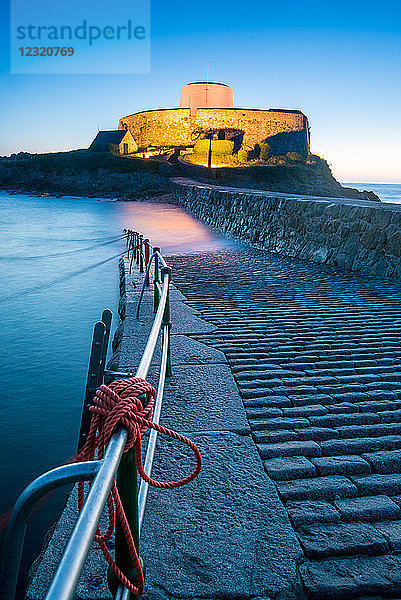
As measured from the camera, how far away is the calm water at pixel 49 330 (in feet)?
16.3

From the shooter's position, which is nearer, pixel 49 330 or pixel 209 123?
pixel 49 330

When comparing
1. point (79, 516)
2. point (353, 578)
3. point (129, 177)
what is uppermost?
point (129, 177)

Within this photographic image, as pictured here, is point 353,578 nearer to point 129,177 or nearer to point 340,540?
point 340,540

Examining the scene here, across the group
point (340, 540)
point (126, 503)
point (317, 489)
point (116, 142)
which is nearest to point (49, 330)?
point (317, 489)

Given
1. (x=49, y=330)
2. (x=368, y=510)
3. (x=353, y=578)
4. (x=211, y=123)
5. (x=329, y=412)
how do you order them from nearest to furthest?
(x=353, y=578)
(x=368, y=510)
(x=329, y=412)
(x=49, y=330)
(x=211, y=123)

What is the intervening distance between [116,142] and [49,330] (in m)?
61.5

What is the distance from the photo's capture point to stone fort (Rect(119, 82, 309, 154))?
63938mm

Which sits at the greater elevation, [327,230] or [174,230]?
[327,230]

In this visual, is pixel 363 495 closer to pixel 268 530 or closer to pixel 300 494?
pixel 300 494

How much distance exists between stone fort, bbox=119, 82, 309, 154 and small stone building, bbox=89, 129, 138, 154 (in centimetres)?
209

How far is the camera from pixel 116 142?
66.2 metres

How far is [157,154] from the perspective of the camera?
210 ft

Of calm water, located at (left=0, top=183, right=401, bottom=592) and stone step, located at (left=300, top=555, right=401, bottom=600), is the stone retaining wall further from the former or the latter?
stone step, located at (left=300, top=555, right=401, bottom=600)

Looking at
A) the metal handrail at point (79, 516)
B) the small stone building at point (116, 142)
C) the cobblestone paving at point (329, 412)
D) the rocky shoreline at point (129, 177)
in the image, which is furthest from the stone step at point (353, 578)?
the small stone building at point (116, 142)
